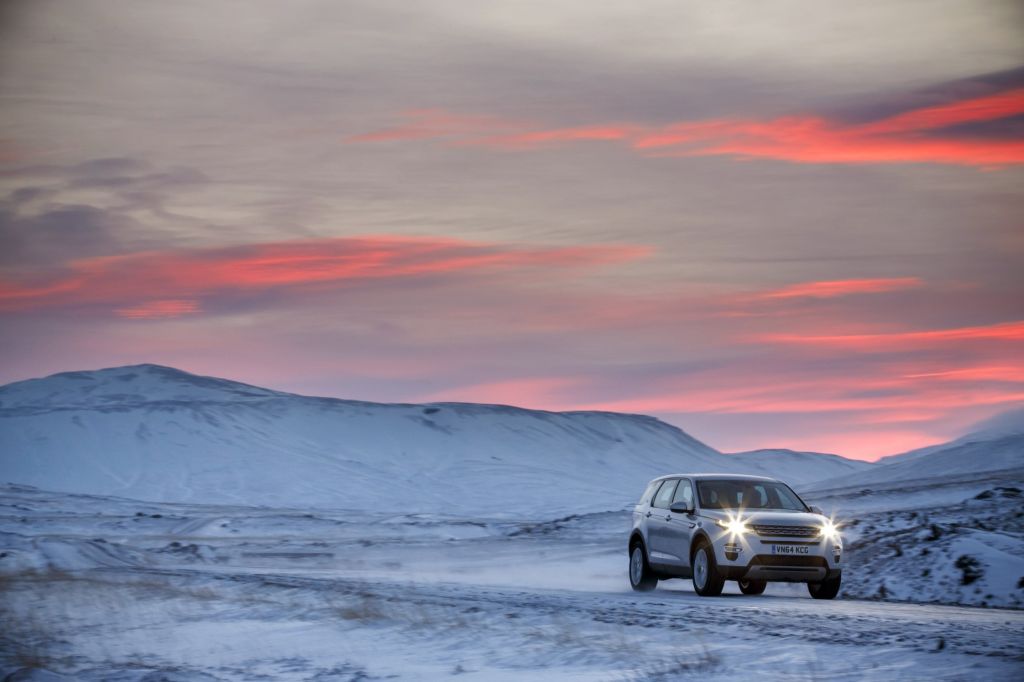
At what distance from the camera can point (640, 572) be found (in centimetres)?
2194

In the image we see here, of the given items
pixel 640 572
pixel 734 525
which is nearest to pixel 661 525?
pixel 640 572

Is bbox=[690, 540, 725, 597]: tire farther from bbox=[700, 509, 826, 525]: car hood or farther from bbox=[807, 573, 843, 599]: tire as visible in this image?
bbox=[807, 573, 843, 599]: tire

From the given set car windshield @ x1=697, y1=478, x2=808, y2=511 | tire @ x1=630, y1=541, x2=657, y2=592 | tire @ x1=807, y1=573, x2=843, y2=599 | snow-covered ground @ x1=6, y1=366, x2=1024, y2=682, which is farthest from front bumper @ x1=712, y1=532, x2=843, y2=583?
tire @ x1=630, y1=541, x2=657, y2=592

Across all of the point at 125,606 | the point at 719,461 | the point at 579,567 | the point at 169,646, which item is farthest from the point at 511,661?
the point at 719,461

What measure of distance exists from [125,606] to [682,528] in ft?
26.6

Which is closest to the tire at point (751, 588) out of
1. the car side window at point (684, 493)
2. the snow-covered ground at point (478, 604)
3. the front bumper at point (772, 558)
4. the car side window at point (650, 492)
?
the snow-covered ground at point (478, 604)

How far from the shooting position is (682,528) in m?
20.3

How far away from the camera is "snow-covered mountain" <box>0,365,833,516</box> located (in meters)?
140

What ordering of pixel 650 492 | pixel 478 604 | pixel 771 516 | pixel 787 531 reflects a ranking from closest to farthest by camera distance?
1. pixel 478 604
2. pixel 787 531
3. pixel 771 516
4. pixel 650 492

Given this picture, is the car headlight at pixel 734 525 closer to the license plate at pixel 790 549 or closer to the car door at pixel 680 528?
the license plate at pixel 790 549

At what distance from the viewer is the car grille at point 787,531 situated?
62.6 feet

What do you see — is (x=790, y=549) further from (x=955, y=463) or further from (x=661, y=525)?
(x=955, y=463)

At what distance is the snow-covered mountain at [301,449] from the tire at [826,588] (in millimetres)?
102172

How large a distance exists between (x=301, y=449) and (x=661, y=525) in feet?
468
